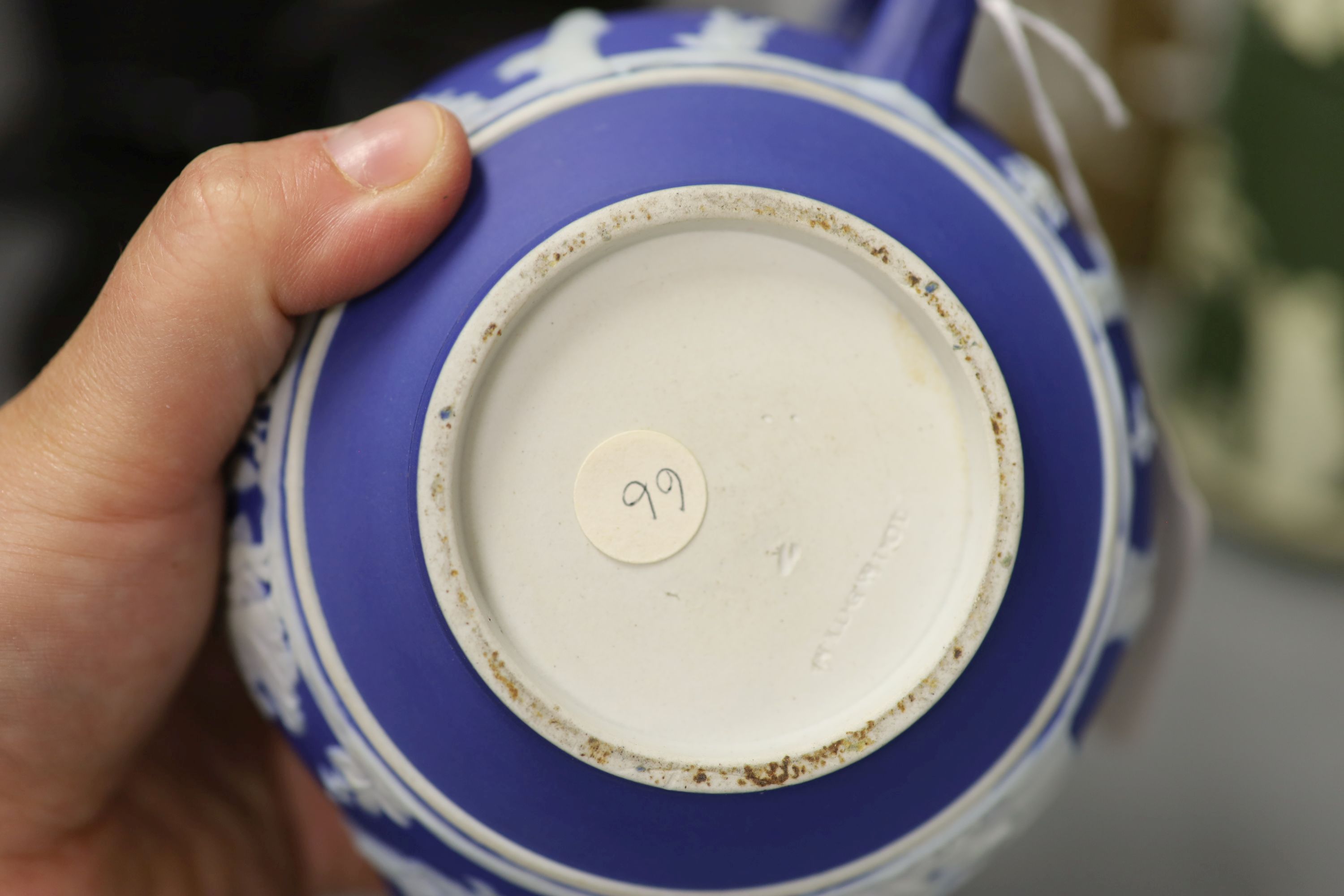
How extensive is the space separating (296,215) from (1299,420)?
3.33ft

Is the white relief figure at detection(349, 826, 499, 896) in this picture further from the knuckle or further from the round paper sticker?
the knuckle

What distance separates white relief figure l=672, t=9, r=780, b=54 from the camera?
1.89ft

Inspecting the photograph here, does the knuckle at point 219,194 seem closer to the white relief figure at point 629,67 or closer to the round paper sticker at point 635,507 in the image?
the white relief figure at point 629,67

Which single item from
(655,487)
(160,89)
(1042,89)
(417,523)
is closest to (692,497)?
(655,487)

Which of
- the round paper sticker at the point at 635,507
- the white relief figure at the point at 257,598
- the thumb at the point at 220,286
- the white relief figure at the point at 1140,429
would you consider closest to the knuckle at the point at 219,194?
the thumb at the point at 220,286

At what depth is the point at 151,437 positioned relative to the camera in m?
0.57

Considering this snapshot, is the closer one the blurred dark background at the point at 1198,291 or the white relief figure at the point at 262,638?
the white relief figure at the point at 262,638

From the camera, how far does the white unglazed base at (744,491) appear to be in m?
0.51

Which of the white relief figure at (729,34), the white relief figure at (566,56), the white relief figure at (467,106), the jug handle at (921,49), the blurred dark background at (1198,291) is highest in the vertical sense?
the white relief figure at (566,56)

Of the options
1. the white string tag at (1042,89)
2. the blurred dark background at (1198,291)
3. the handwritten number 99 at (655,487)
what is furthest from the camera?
the blurred dark background at (1198,291)

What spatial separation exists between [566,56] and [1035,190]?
0.28 meters

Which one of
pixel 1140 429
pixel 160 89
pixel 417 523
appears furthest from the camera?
pixel 160 89

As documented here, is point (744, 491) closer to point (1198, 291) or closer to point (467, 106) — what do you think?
point (467, 106)

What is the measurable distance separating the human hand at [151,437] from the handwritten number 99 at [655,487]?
164 mm
